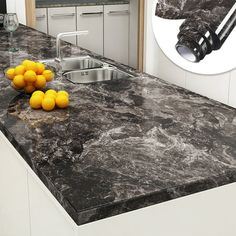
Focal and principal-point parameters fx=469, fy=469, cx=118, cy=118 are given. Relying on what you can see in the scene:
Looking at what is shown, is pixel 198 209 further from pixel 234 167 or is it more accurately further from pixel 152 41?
pixel 152 41

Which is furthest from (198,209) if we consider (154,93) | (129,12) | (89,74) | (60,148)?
(129,12)

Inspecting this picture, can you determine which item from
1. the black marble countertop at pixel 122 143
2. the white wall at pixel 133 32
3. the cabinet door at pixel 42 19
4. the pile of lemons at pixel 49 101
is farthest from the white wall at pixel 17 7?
the pile of lemons at pixel 49 101

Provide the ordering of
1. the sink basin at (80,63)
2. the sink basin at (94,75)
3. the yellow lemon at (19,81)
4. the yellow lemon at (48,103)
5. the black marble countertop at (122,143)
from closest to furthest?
the black marble countertop at (122,143), the yellow lemon at (48,103), the yellow lemon at (19,81), the sink basin at (94,75), the sink basin at (80,63)

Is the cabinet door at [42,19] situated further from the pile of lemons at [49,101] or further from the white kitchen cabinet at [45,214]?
the white kitchen cabinet at [45,214]

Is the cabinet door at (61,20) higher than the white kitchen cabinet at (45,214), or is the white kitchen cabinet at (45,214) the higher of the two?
the white kitchen cabinet at (45,214)

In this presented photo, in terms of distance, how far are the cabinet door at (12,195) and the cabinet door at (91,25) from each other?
326 cm

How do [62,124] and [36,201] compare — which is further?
[62,124]

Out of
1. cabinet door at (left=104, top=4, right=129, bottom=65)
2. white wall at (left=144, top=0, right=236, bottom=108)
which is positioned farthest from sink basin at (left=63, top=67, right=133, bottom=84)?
cabinet door at (left=104, top=4, right=129, bottom=65)

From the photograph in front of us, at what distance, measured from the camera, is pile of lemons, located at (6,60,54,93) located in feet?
6.40

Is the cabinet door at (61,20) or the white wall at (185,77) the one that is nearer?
the white wall at (185,77)

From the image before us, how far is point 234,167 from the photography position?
4.33ft

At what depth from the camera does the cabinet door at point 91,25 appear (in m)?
4.88

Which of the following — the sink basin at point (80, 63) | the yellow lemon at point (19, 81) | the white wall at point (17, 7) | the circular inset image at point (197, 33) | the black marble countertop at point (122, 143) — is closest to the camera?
the black marble countertop at point (122, 143)

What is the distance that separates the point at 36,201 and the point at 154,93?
873 millimetres
